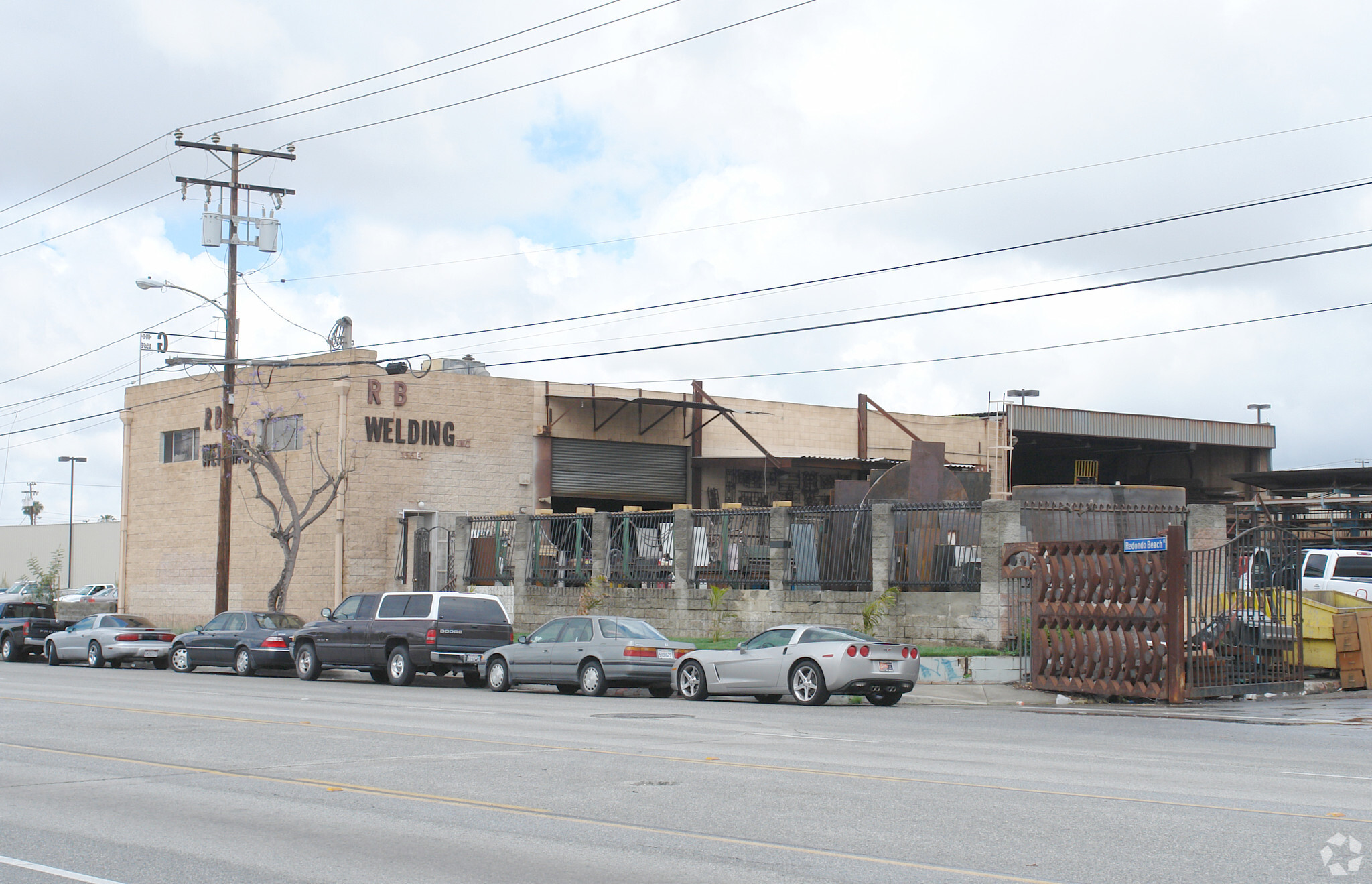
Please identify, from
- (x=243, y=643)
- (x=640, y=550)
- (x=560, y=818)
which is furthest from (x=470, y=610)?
(x=560, y=818)

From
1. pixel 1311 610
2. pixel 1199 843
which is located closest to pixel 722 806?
pixel 1199 843

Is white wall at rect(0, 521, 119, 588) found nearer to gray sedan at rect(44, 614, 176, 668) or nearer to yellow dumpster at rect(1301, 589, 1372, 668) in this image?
gray sedan at rect(44, 614, 176, 668)

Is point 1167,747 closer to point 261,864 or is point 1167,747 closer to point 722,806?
point 722,806

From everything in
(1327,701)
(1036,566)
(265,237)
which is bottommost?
(1327,701)

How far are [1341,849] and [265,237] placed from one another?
3114 centimetres

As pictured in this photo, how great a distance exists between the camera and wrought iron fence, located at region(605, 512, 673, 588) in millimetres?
29406

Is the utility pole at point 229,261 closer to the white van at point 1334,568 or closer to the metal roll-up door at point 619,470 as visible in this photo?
the metal roll-up door at point 619,470

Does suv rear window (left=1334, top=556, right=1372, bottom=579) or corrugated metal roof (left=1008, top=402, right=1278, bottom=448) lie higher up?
corrugated metal roof (left=1008, top=402, right=1278, bottom=448)

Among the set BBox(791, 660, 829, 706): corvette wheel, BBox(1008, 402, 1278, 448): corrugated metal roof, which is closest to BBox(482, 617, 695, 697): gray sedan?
BBox(791, 660, 829, 706): corvette wheel

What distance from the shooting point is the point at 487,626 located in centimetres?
2470

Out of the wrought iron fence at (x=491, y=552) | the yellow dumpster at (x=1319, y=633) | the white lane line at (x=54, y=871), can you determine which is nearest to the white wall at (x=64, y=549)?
the wrought iron fence at (x=491, y=552)

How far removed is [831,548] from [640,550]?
5398 mm

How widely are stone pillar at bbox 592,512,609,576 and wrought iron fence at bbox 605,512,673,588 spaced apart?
70 mm

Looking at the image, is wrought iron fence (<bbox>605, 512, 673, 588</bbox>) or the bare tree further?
the bare tree
